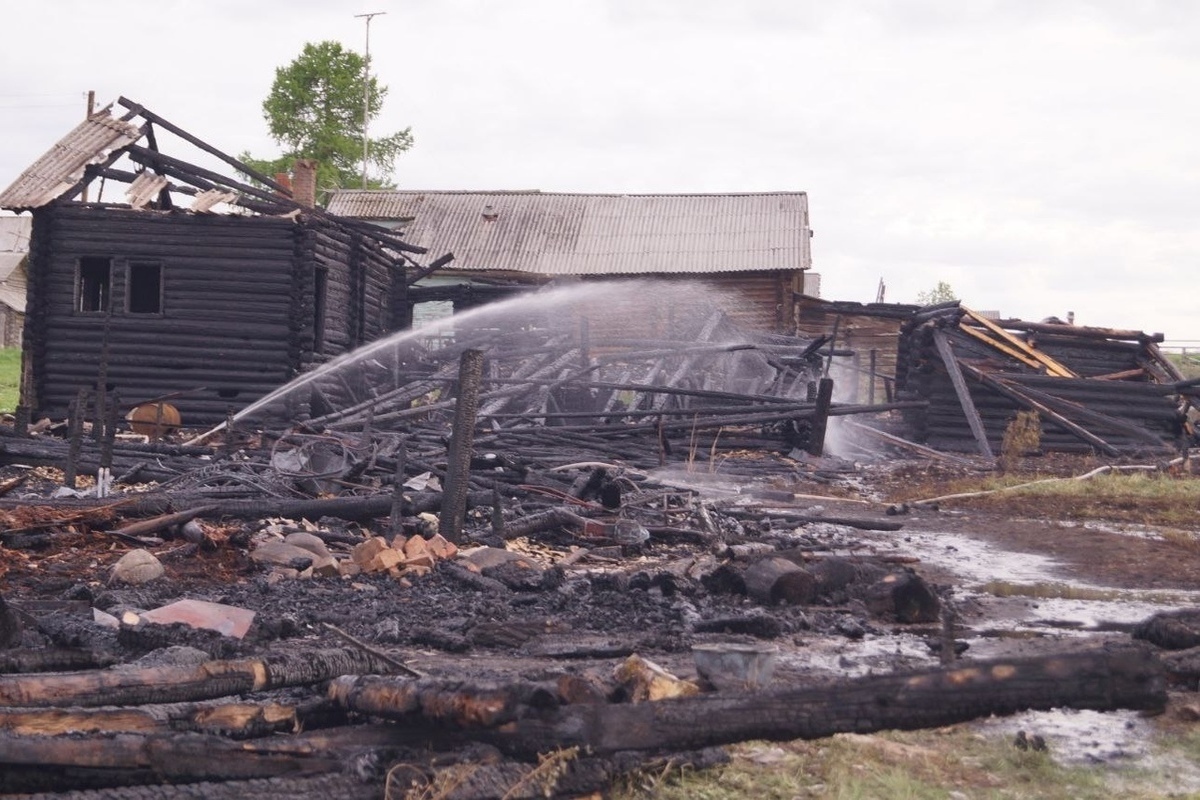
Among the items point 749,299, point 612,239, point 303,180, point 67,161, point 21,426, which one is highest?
point 303,180

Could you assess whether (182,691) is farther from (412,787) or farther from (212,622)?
(212,622)

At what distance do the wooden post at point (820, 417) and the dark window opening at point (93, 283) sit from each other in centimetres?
1256

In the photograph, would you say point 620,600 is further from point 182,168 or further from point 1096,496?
point 182,168

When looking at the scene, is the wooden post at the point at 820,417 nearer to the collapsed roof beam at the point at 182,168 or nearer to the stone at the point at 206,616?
the collapsed roof beam at the point at 182,168

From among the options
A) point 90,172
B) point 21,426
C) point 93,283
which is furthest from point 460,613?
point 93,283

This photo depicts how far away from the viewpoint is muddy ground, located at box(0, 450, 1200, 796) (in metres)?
5.70

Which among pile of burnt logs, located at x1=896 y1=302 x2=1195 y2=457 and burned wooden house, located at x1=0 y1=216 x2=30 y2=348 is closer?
pile of burnt logs, located at x1=896 y1=302 x2=1195 y2=457

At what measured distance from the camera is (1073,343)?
21406 mm

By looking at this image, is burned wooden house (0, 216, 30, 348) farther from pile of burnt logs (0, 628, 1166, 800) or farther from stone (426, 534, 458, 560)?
pile of burnt logs (0, 628, 1166, 800)

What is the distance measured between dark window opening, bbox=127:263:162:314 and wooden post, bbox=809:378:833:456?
1264 cm

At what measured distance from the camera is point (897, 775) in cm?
413

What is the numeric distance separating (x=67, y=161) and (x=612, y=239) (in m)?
17.8

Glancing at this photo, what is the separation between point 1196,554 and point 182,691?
29.6 ft

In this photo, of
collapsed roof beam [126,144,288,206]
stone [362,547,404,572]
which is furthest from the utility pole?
stone [362,547,404,572]
